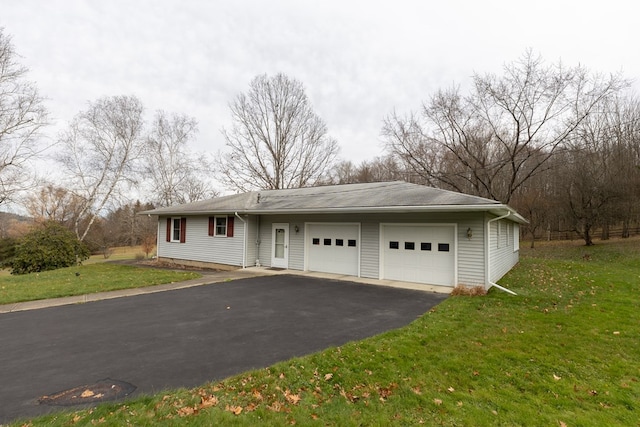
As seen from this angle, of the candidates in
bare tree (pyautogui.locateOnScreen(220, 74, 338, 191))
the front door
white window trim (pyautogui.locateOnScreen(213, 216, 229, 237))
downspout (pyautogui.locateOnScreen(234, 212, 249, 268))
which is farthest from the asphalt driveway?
bare tree (pyautogui.locateOnScreen(220, 74, 338, 191))

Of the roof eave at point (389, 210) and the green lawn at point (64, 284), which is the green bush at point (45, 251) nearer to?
the green lawn at point (64, 284)

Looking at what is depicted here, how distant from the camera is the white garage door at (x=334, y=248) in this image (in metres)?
11.4

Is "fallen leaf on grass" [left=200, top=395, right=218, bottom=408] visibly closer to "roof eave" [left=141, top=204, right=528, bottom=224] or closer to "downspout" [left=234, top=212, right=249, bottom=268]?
"roof eave" [left=141, top=204, right=528, bottom=224]

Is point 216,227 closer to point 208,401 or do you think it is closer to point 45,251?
point 45,251

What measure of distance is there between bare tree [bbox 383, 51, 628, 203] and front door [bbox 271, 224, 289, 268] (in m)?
15.4

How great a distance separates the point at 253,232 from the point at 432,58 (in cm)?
1182

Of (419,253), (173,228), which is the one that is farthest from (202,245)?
(419,253)

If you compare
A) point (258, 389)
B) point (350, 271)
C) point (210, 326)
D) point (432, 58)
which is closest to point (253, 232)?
point (350, 271)

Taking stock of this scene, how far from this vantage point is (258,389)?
136 inches

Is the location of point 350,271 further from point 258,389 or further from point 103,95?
point 103,95

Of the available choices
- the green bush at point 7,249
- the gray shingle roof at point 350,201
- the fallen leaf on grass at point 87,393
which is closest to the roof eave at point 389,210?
the gray shingle roof at point 350,201

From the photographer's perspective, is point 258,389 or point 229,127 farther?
point 229,127

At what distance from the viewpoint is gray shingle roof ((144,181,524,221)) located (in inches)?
344

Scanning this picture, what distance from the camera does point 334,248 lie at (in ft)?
38.9
